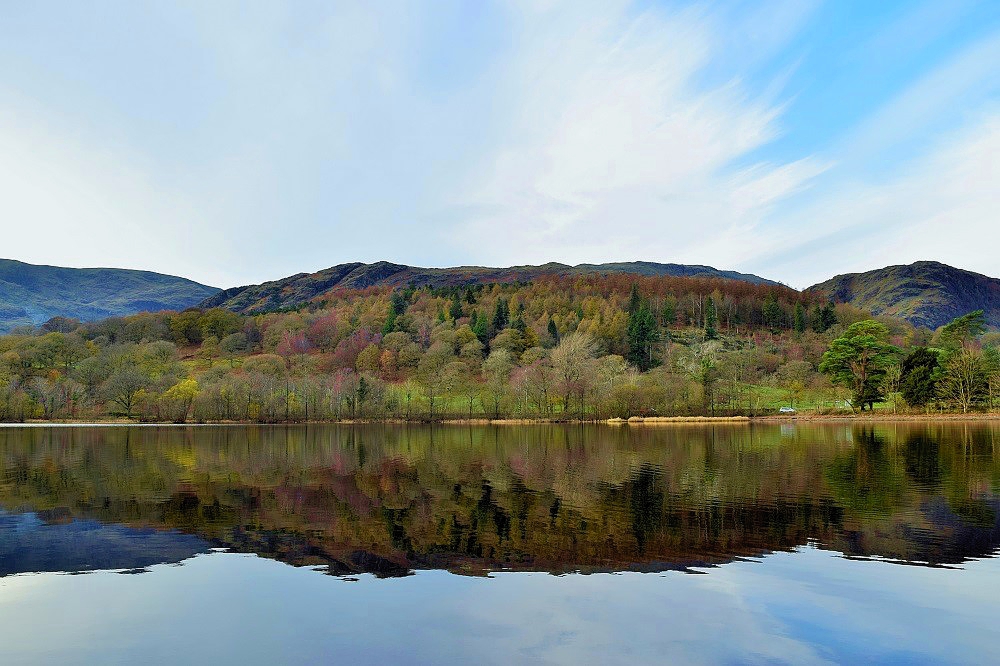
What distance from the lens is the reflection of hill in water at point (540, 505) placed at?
16656 millimetres

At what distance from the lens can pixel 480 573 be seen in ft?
48.0

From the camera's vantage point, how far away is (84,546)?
57.7 ft

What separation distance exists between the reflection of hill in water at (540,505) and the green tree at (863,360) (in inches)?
2557

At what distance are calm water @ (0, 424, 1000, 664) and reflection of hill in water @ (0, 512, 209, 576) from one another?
11cm

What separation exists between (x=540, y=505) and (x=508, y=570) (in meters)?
8.89

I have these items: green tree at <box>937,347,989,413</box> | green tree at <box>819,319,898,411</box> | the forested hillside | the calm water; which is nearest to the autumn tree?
the forested hillside

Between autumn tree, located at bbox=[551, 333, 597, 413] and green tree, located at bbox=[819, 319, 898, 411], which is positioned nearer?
green tree, located at bbox=[819, 319, 898, 411]

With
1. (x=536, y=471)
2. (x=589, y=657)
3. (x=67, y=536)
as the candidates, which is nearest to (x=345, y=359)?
(x=536, y=471)

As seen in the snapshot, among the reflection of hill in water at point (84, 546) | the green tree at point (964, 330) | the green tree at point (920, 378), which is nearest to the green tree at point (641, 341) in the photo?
the green tree at point (964, 330)

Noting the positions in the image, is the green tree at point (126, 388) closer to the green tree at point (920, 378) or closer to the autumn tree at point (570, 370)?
the autumn tree at point (570, 370)

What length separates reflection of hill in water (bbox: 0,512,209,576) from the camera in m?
15.6

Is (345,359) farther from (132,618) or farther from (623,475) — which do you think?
(132,618)

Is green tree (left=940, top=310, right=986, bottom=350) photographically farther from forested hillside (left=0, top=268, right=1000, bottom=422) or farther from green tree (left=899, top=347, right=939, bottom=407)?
green tree (left=899, top=347, right=939, bottom=407)

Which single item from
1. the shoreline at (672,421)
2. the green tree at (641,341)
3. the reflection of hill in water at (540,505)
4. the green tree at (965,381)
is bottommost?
the shoreline at (672,421)
